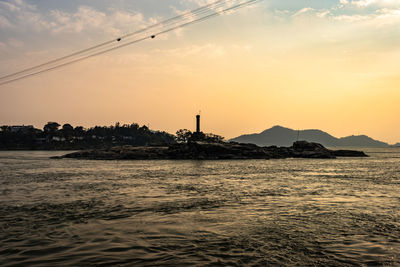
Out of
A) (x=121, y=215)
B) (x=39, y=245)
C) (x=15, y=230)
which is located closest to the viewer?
(x=39, y=245)

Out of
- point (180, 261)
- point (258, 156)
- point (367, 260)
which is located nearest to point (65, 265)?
point (180, 261)

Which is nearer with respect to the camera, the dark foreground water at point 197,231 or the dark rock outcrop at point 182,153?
the dark foreground water at point 197,231

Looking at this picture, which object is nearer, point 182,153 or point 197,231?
point 197,231

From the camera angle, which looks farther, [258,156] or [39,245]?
[258,156]

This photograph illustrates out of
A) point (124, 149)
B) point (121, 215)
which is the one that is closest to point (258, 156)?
point (124, 149)

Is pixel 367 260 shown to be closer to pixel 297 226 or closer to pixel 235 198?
pixel 297 226

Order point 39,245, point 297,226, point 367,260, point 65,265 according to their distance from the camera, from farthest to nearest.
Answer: point 297,226 < point 39,245 < point 367,260 < point 65,265

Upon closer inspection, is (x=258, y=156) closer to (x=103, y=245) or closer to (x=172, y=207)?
(x=172, y=207)

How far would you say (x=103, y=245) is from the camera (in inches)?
443

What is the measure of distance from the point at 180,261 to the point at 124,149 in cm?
10785

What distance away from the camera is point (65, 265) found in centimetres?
927

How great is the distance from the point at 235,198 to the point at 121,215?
974cm

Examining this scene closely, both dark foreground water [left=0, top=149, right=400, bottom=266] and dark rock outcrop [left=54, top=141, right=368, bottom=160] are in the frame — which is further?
dark rock outcrop [left=54, top=141, right=368, bottom=160]

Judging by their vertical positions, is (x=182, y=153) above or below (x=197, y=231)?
above
